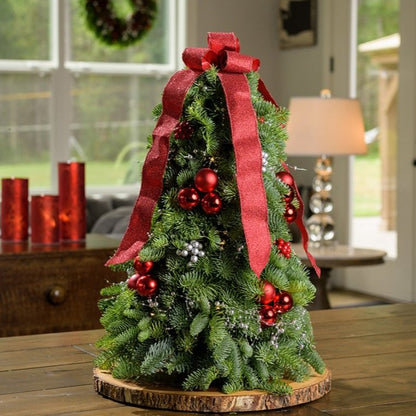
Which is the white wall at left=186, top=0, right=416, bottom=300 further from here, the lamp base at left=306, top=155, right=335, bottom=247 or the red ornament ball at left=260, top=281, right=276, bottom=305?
the red ornament ball at left=260, top=281, right=276, bottom=305

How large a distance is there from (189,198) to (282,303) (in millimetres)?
146

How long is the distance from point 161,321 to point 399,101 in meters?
5.38

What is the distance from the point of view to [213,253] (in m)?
1.00

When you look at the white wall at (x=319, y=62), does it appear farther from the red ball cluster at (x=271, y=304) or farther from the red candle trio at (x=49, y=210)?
the red ball cluster at (x=271, y=304)

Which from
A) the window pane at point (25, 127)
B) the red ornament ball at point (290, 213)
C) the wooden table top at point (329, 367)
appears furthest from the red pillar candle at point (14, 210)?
the window pane at point (25, 127)

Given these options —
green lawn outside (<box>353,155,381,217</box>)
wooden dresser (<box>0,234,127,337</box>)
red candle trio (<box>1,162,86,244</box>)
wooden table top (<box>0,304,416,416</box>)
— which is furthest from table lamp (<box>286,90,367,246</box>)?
wooden table top (<box>0,304,416,416</box>)

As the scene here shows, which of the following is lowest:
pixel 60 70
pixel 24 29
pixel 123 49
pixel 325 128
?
pixel 325 128

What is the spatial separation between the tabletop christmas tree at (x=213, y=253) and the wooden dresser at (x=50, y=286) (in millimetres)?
1559

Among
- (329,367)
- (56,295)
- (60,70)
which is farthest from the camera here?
(60,70)

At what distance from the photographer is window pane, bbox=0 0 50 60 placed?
675 cm

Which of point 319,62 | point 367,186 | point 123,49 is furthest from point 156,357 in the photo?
point 123,49

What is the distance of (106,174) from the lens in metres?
7.18

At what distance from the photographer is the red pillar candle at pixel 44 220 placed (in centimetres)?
275

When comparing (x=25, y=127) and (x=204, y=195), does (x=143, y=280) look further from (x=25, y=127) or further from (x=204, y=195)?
(x=25, y=127)
